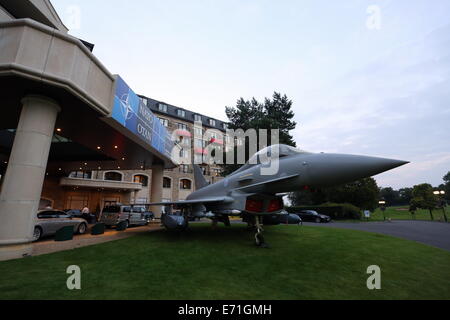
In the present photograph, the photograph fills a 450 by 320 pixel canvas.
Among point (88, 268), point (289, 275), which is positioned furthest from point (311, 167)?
point (88, 268)

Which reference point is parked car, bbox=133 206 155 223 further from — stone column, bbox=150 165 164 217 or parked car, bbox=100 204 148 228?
parked car, bbox=100 204 148 228

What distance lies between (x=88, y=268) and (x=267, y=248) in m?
5.80

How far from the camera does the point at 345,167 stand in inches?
234

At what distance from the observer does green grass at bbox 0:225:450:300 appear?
385 cm

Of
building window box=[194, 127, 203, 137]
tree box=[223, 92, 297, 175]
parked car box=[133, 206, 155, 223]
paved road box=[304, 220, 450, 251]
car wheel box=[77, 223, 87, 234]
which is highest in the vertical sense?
building window box=[194, 127, 203, 137]

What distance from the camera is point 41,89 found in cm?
714

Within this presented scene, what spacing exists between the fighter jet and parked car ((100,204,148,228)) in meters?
7.45

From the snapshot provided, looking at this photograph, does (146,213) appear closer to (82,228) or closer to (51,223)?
(82,228)

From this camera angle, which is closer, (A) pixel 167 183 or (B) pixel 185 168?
(A) pixel 167 183

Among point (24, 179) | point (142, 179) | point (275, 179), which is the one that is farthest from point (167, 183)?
point (275, 179)

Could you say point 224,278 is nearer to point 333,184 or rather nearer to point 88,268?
point 88,268

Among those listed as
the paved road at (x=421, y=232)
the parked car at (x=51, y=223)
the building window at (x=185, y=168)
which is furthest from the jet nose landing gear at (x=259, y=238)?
the building window at (x=185, y=168)

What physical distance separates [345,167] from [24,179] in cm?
1000

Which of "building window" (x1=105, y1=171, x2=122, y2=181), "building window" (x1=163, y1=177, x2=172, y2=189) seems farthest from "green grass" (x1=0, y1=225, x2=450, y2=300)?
"building window" (x1=163, y1=177, x2=172, y2=189)
